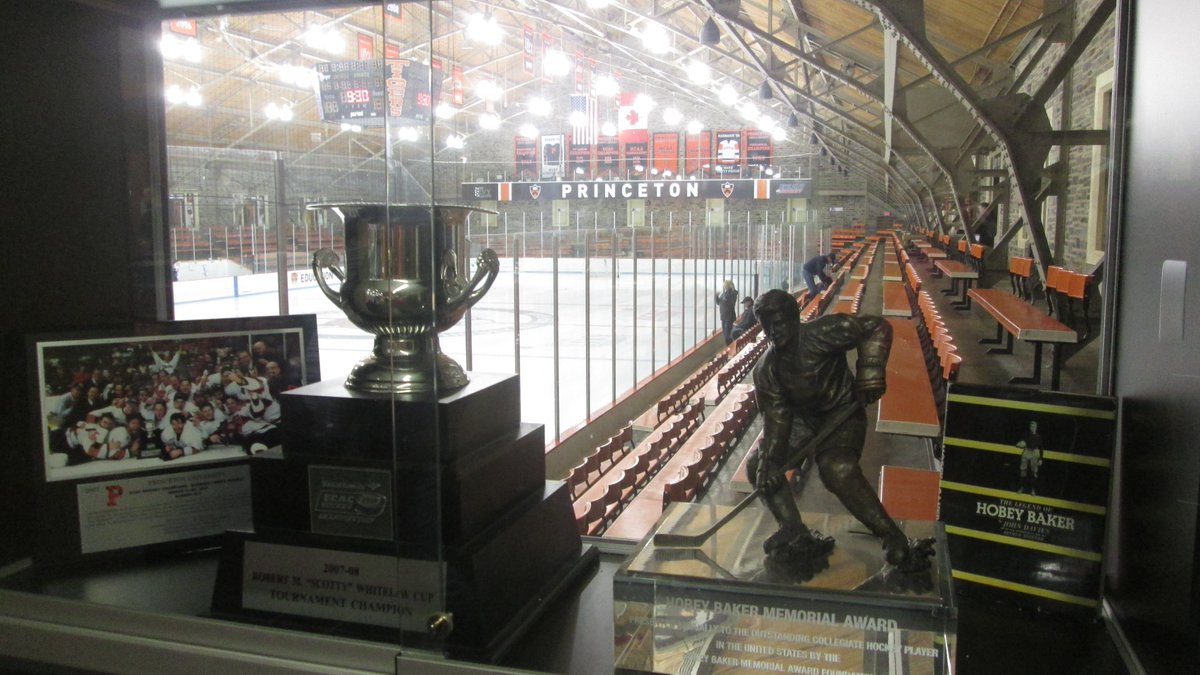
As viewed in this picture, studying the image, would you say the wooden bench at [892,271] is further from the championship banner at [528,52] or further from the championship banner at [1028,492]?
the championship banner at [528,52]

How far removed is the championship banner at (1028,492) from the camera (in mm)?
1025

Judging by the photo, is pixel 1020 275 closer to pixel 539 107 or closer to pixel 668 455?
pixel 668 455

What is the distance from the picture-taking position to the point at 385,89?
3.27 ft

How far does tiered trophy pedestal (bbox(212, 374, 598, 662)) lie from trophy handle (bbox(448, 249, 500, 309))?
11 centimetres

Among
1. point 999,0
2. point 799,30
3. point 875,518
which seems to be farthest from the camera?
point 799,30

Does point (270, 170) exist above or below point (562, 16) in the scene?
below

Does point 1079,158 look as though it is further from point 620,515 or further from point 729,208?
point 620,515

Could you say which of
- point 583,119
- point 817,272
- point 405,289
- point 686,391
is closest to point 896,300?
point 817,272

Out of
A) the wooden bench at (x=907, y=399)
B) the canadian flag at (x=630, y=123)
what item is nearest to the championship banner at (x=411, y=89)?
the wooden bench at (x=907, y=399)

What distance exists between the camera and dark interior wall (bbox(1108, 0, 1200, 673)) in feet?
2.54

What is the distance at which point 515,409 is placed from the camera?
4.05ft

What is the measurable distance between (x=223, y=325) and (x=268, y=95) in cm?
38

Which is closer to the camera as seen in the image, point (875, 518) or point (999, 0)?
point (875, 518)

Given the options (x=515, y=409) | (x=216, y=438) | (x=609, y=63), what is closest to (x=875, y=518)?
(x=515, y=409)
